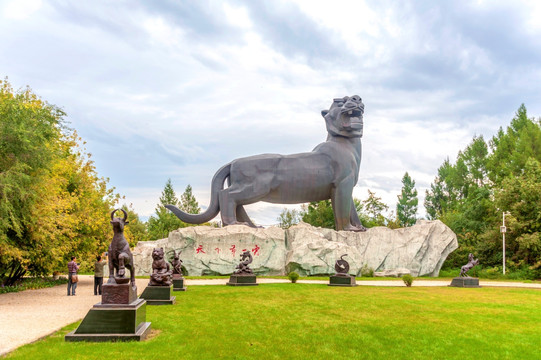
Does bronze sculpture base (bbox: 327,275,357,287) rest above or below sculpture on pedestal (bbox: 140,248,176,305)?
below

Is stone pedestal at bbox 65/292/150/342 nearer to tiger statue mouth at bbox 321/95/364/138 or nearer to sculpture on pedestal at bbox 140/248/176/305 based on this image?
sculpture on pedestal at bbox 140/248/176/305

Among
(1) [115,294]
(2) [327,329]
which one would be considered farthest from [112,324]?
(2) [327,329]

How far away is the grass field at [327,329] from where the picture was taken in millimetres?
6043

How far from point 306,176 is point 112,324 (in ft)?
50.4

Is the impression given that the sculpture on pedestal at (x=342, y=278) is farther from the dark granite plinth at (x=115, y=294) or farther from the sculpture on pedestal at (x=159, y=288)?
the dark granite plinth at (x=115, y=294)

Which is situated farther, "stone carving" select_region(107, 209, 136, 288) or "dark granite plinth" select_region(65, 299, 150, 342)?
"stone carving" select_region(107, 209, 136, 288)

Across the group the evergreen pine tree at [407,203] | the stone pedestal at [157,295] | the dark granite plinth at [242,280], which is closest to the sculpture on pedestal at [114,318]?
the stone pedestal at [157,295]

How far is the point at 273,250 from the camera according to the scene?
1930 centimetres

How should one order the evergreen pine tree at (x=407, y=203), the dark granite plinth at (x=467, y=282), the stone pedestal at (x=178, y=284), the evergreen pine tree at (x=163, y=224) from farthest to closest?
the evergreen pine tree at (x=407, y=203), the evergreen pine tree at (x=163, y=224), the dark granite plinth at (x=467, y=282), the stone pedestal at (x=178, y=284)

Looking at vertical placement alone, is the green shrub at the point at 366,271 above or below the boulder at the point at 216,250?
below

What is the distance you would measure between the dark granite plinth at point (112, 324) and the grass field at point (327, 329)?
233 mm

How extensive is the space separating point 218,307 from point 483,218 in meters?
24.6

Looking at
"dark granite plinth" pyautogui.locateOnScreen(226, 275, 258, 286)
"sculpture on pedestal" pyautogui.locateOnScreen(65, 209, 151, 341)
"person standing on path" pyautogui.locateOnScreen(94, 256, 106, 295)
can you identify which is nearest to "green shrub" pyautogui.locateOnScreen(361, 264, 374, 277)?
"dark granite plinth" pyautogui.locateOnScreen(226, 275, 258, 286)

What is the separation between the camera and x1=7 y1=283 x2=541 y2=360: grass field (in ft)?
19.8
